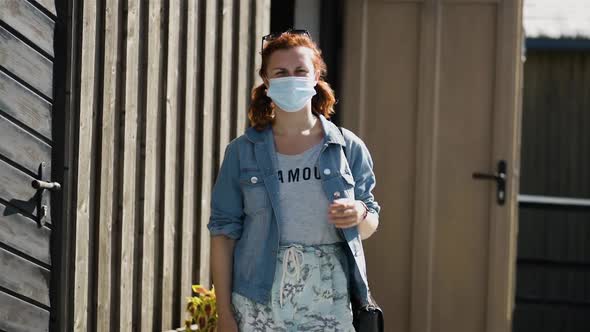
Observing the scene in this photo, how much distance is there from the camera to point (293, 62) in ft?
15.1

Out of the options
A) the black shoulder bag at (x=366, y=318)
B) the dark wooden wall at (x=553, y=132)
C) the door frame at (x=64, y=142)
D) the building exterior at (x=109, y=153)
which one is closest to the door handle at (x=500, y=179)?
the building exterior at (x=109, y=153)

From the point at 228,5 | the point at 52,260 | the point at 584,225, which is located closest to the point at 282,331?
the point at 52,260

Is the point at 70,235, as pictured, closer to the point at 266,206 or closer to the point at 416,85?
the point at 266,206

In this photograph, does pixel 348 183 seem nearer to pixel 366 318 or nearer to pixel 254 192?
pixel 254 192

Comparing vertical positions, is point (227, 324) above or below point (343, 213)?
below

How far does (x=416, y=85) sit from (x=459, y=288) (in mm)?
1265

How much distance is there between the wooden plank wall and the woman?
4.20ft

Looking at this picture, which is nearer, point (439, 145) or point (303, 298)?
point (303, 298)

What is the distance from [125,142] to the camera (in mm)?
6047

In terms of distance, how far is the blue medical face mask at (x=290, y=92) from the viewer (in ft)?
14.9

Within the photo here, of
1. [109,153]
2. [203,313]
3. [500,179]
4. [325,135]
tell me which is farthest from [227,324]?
[500,179]

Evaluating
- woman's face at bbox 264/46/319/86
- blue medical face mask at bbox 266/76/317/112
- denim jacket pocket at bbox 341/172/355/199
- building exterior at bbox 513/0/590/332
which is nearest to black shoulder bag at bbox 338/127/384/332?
denim jacket pocket at bbox 341/172/355/199

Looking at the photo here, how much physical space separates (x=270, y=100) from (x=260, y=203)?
16.3 inches

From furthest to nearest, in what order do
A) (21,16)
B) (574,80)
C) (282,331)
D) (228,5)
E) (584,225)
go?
(574,80), (584,225), (228,5), (21,16), (282,331)
